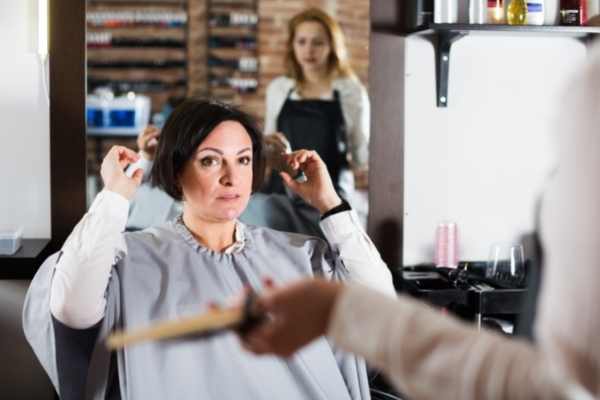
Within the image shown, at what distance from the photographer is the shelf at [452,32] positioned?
3.02 m

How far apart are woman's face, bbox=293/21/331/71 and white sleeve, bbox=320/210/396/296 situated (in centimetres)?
72

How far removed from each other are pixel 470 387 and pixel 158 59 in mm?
2528

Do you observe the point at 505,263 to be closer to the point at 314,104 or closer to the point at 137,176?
the point at 314,104

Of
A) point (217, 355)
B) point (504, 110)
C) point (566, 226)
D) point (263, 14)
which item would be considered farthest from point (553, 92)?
point (566, 226)

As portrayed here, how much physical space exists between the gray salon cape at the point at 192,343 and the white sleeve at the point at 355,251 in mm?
47

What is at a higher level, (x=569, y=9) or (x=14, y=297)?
(x=569, y=9)

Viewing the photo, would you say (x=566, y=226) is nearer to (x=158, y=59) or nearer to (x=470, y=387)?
(x=470, y=387)

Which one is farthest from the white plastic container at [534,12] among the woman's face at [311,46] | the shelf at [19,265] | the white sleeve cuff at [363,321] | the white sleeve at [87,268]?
the white sleeve cuff at [363,321]

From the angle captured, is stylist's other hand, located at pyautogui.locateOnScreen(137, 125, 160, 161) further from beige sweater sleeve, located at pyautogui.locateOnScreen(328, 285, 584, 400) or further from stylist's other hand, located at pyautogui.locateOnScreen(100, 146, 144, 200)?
beige sweater sleeve, located at pyautogui.locateOnScreen(328, 285, 584, 400)

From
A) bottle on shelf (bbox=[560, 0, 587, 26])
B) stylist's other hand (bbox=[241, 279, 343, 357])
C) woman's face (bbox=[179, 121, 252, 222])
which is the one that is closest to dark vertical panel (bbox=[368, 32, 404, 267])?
bottle on shelf (bbox=[560, 0, 587, 26])

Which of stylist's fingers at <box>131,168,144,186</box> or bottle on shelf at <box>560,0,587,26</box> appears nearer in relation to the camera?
stylist's fingers at <box>131,168,144,186</box>

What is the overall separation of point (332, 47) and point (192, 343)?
137cm

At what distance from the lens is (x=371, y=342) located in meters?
1.07

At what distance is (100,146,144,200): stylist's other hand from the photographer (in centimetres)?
233
